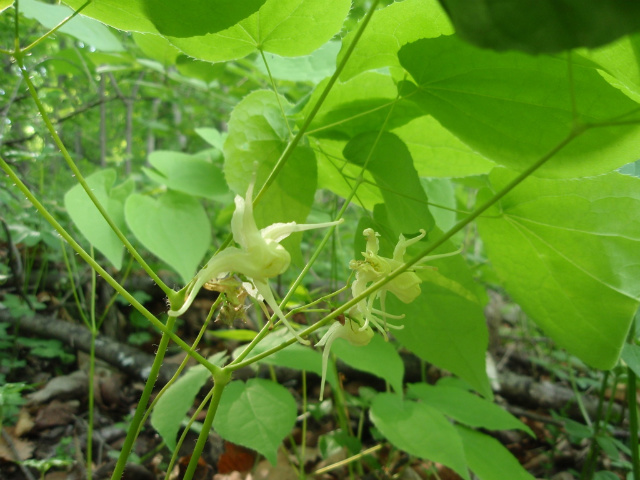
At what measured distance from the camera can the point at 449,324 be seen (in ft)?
1.76

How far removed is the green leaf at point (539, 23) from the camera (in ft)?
0.47

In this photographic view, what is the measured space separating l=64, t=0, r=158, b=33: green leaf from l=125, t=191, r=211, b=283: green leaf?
0.40 metres

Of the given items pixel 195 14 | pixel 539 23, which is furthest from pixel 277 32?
pixel 539 23

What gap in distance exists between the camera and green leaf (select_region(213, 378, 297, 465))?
0.61 m

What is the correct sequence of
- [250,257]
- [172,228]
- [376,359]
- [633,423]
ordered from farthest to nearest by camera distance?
[172,228] < [376,359] < [633,423] < [250,257]

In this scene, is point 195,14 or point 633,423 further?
point 633,423

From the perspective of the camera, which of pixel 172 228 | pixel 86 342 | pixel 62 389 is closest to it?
pixel 172 228

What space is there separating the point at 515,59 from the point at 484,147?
0.27ft

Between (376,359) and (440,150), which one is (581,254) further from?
(376,359)

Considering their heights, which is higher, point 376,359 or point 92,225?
point 92,225

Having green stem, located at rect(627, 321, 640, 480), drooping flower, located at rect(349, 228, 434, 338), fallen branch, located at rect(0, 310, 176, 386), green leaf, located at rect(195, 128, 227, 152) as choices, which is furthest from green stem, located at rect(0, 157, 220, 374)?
fallen branch, located at rect(0, 310, 176, 386)

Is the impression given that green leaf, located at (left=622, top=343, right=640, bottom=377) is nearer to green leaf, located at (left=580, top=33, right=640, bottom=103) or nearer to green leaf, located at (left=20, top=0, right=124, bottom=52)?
green leaf, located at (left=580, top=33, right=640, bottom=103)

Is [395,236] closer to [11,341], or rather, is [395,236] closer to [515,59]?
[515,59]

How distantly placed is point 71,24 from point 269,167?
2.00 feet
